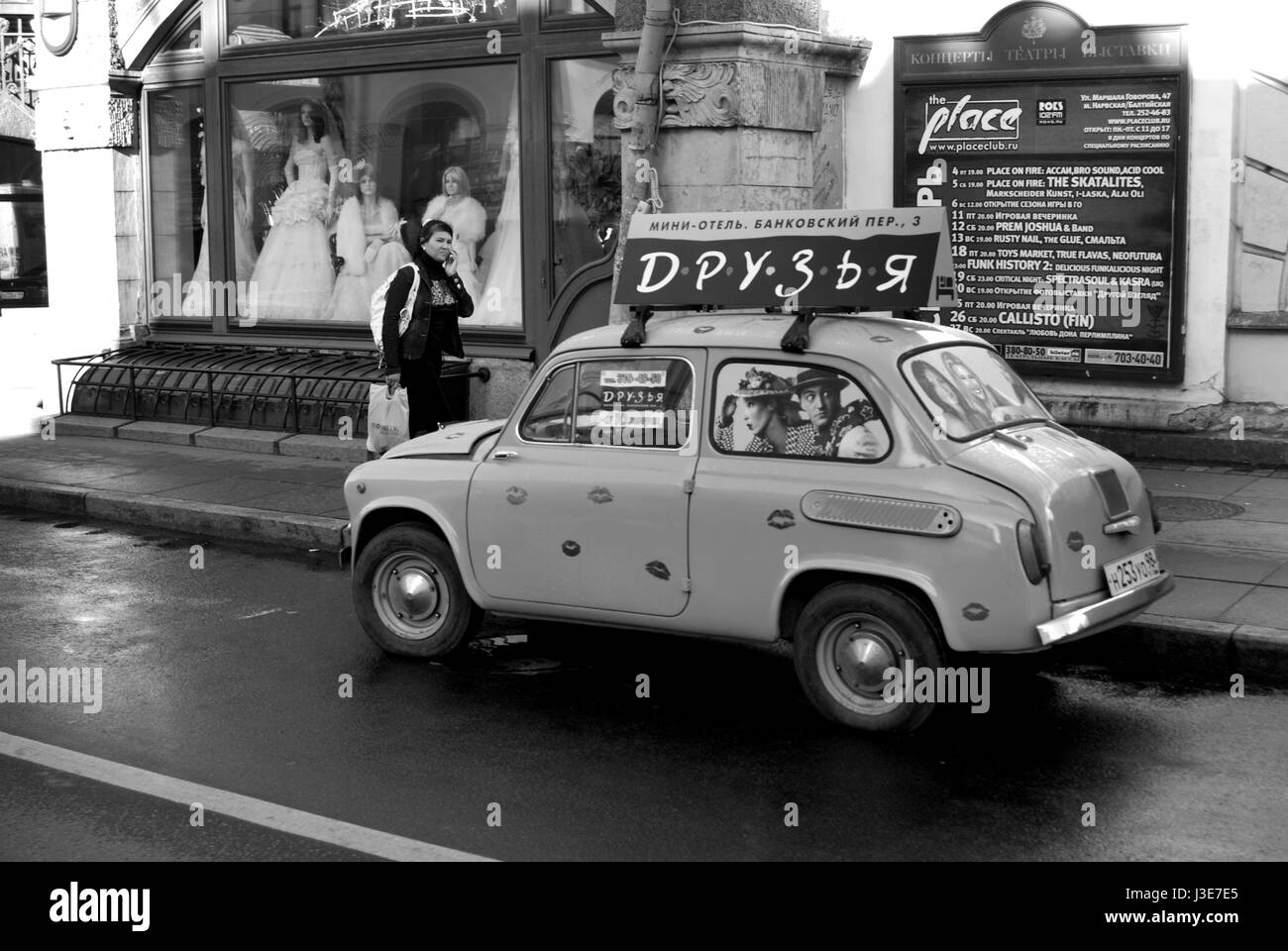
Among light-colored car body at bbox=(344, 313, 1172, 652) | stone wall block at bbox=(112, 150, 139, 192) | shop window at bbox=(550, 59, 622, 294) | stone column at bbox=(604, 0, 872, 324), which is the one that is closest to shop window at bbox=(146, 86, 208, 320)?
stone wall block at bbox=(112, 150, 139, 192)

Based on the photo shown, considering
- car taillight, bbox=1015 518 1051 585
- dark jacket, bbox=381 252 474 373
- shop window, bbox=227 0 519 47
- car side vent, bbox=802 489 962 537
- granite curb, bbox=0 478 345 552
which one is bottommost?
granite curb, bbox=0 478 345 552

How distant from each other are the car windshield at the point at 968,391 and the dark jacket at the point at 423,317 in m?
4.15

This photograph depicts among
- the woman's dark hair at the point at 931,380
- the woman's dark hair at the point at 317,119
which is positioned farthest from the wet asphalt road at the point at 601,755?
the woman's dark hair at the point at 317,119

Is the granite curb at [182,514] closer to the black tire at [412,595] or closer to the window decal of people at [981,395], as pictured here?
the black tire at [412,595]

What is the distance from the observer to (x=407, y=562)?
25.0 ft

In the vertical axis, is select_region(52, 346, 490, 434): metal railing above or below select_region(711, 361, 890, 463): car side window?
below

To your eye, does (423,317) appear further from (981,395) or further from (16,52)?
(16,52)

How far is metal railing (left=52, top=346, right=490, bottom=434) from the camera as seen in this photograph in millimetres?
13945

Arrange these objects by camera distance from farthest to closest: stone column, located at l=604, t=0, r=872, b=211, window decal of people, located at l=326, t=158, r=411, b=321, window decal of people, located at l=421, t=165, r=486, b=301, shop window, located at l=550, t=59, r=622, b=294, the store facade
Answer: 1. window decal of people, located at l=326, t=158, r=411, b=321
2. window decal of people, located at l=421, t=165, r=486, b=301
3. the store facade
4. shop window, located at l=550, t=59, r=622, b=294
5. stone column, located at l=604, t=0, r=872, b=211

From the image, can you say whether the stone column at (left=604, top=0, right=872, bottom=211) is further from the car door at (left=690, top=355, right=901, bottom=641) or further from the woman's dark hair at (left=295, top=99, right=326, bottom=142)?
the car door at (left=690, top=355, right=901, bottom=641)

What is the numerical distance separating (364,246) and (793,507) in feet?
31.8

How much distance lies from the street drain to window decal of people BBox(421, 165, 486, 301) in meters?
6.56

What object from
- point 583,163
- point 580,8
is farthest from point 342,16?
point 583,163

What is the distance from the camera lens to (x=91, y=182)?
16312mm
